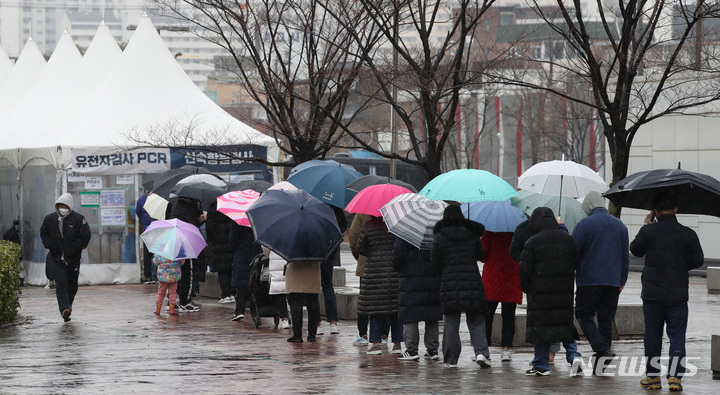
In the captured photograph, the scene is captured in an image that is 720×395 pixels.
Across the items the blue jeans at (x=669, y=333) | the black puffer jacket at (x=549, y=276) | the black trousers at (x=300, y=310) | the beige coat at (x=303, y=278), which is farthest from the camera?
the black trousers at (x=300, y=310)

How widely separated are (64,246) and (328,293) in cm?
397

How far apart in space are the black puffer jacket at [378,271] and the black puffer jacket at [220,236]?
5072 mm

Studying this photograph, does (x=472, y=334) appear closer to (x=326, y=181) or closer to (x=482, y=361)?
(x=482, y=361)

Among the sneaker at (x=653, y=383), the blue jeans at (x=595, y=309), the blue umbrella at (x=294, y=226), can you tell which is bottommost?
the sneaker at (x=653, y=383)

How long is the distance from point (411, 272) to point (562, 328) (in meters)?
1.77

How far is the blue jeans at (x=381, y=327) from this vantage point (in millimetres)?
11562

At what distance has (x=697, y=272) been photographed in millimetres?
24375

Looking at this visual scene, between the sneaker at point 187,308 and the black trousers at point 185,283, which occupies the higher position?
the black trousers at point 185,283

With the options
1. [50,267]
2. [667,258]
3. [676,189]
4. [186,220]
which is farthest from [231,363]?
[186,220]

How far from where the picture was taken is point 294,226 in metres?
12.0

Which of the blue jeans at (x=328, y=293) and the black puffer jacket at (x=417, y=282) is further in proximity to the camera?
the blue jeans at (x=328, y=293)

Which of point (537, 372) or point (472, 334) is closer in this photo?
point (537, 372)

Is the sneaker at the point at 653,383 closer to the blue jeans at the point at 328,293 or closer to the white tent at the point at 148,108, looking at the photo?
the blue jeans at the point at 328,293

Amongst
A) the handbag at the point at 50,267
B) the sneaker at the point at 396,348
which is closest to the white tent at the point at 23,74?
the handbag at the point at 50,267
